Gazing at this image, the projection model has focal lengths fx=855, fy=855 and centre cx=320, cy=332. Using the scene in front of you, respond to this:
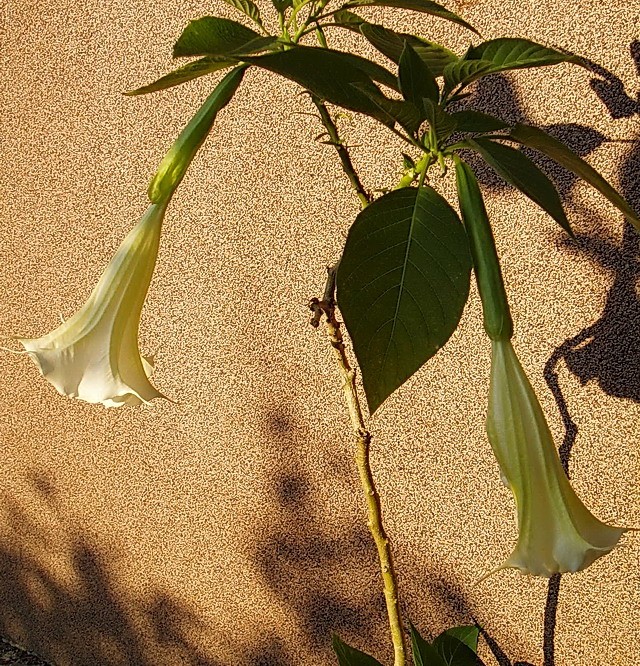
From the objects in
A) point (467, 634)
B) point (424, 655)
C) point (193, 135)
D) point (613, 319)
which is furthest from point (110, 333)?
point (467, 634)

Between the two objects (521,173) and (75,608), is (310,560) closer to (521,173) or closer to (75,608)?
(75,608)

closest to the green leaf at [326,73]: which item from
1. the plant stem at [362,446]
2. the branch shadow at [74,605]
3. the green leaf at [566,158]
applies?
the green leaf at [566,158]

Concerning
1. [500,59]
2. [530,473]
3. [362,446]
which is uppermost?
[500,59]

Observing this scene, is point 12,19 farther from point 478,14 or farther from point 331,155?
point 478,14

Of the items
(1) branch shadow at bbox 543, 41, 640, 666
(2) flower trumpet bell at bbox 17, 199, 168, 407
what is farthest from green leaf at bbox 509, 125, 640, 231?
(1) branch shadow at bbox 543, 41, 640, 666

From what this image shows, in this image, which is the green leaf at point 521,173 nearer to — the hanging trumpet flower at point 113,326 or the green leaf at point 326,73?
the green leaf at point 326,73

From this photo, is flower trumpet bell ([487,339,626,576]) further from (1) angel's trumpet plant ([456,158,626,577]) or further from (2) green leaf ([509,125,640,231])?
(2) green leaf ([509,125,640,231])
